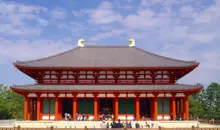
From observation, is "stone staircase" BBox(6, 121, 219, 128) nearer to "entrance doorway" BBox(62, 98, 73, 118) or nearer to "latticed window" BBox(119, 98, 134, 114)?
"latticed window" BBox(119, 98, 134, 114)

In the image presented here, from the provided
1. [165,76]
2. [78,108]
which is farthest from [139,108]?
[78,108]

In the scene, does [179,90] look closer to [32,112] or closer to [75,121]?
[75,121]

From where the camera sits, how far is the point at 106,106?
1563 inches

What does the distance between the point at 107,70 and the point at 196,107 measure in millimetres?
39370

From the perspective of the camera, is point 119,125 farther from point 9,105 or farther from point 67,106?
point 9,105

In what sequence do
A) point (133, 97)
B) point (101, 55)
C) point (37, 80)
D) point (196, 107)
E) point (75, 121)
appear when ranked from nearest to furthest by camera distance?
point (75, 121), point (133, 97), point (37, 80), point (101, 55), point (196, 107)

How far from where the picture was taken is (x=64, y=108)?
1542 inches

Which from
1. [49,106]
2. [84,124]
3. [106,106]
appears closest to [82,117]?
[84,124]

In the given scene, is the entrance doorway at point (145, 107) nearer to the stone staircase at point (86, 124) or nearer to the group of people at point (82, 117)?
the stone staircase at point (86, 124)

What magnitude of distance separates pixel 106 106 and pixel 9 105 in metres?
29.9

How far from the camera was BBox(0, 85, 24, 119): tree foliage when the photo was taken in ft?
191

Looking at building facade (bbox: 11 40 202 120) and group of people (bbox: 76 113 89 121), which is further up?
building facade (bbox: 11 40 202 120)

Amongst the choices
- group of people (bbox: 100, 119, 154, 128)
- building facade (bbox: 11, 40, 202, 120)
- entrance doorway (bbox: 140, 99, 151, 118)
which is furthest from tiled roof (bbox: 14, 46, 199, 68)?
group of people (bbox: 100, 119, 154, 128)

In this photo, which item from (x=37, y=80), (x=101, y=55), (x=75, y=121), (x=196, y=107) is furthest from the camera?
(x=196, y=107)
